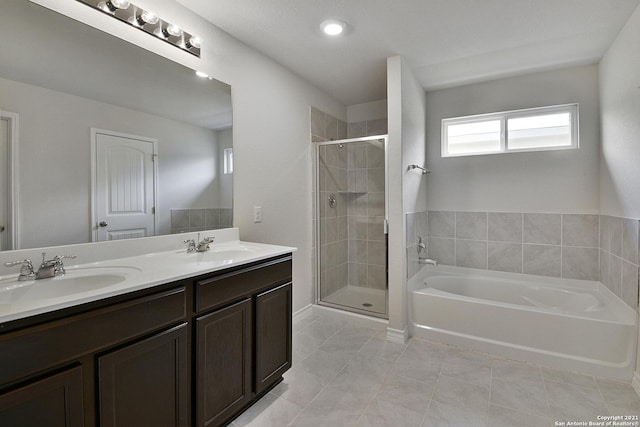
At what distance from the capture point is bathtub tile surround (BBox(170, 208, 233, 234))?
72.3 inches

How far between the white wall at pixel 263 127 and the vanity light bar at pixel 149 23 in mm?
31

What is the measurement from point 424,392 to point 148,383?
155 centimetres

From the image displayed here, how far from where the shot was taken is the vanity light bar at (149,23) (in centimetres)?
150

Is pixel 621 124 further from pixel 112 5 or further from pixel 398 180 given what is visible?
pixel 112 5

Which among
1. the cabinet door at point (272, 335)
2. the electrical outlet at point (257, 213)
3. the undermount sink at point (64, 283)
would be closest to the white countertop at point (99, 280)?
the undermount sink at point (64, 283)

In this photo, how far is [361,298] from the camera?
3.25m

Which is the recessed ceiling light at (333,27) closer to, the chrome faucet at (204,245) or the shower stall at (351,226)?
the shower stall at (351,226)

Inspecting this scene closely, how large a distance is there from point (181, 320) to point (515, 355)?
7.69ft

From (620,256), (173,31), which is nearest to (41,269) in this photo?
(173,31)

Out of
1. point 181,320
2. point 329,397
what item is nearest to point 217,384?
point 181,320

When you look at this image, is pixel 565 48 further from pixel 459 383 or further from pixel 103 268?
pixel 103 268

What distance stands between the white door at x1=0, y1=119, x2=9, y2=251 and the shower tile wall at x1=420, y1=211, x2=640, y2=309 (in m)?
2.53

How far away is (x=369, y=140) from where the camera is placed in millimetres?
2850

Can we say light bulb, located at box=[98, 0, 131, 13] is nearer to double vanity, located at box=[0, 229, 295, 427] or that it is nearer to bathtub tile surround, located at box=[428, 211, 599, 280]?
double vanity, located at box=[0, 229, 295, 427]
